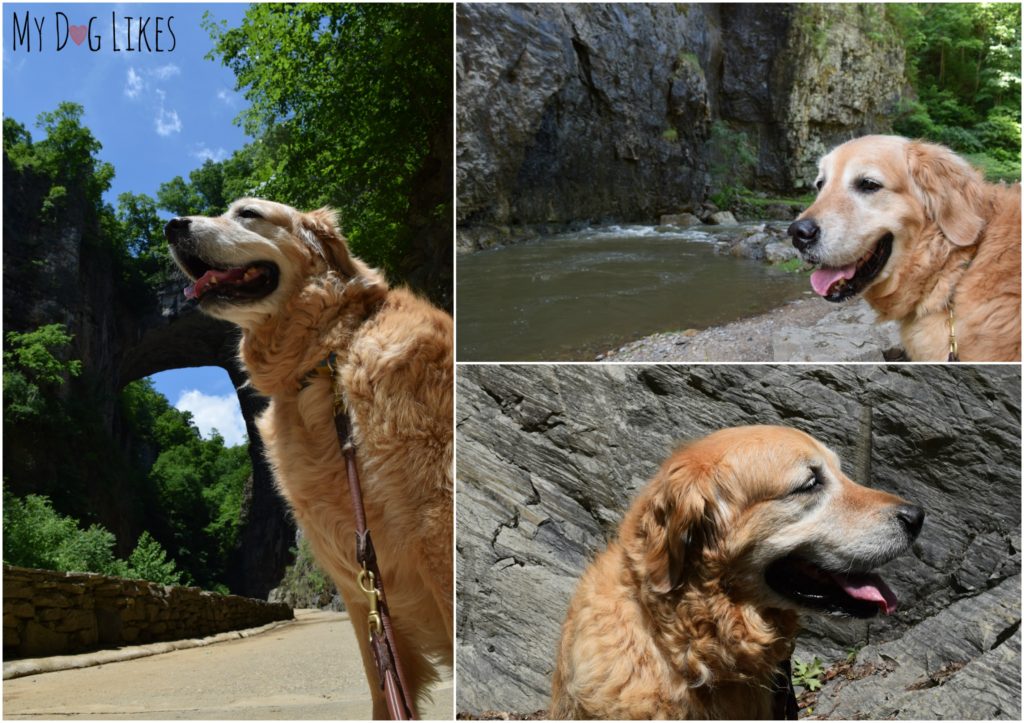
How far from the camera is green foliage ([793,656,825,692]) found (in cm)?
313

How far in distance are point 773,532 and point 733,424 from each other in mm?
936

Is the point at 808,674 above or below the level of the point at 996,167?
below

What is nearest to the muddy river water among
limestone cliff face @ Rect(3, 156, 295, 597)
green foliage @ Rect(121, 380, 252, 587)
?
limestone cliff face @ Rect(3, 156, 295, 597)

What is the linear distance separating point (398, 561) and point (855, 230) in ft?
6.08

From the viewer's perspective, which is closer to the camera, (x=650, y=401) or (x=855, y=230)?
(x=855, y=230)

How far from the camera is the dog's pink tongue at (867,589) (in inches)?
80.6

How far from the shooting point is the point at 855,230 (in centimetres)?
237

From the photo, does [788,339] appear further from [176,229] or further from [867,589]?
[176,229]

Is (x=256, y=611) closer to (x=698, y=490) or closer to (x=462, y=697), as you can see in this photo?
(x=462, y=697)

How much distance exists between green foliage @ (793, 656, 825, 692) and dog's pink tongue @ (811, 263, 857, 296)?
176 centimetres

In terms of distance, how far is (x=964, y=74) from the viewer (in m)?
2.66

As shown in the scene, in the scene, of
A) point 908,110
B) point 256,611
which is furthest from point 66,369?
point 908,110

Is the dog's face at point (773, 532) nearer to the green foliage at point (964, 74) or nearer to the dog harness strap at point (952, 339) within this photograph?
the dog harness strap at point (952, 339)

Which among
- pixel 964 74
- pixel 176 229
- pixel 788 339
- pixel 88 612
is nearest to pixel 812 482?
pixel 788 339
